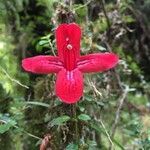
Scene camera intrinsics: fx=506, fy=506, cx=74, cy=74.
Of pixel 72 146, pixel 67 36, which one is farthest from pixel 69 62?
pixel 72 146

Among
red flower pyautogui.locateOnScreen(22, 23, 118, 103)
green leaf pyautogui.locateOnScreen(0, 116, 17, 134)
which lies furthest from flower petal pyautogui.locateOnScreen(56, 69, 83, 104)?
green leaf pyautogui.locateOnScreen(0, 116, 17, 134)

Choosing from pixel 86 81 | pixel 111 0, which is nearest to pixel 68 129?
pixel 86 81

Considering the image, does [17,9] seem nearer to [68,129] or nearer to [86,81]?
[86,81]

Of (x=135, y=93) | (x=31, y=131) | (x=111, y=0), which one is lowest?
(x=135, y=93)

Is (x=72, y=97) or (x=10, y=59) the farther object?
(x=10, y=59)

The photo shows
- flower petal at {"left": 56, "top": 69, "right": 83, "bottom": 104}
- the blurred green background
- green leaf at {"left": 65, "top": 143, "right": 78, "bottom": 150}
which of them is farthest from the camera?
the blurred green background

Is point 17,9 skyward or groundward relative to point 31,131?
skyward

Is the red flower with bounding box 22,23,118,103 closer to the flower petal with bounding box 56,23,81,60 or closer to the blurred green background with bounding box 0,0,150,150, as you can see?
the flower petal with bounding box 56,23,81,60
